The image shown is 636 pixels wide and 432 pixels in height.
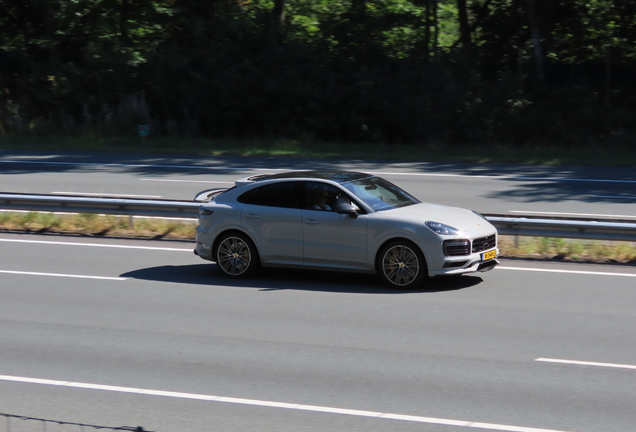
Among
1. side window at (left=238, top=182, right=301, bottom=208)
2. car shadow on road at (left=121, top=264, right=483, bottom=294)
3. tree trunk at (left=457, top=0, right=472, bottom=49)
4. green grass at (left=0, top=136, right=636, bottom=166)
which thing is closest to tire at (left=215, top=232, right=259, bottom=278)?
car shadow on road at (left=121, top=264, right=483, bottom=294)

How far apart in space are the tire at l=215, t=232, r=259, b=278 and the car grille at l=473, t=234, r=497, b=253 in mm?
2972

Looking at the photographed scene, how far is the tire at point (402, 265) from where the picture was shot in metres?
10.1

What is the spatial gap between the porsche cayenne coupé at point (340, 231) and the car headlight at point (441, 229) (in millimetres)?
12

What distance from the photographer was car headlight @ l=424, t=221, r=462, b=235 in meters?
9.98

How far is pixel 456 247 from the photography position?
32.7 ft

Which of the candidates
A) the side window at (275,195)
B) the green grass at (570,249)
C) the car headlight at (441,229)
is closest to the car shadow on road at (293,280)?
the car headlight at (441,229)

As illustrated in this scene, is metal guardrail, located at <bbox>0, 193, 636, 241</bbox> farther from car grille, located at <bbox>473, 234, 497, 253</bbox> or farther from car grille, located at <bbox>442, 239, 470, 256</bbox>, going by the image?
car grille, located at <bbox>442, 239, 470, 256</bbox>

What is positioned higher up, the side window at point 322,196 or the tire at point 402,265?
the side window at point 322,196

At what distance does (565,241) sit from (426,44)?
2338 cm

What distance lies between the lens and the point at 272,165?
2389cm

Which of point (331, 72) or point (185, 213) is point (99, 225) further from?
point (331, 72)

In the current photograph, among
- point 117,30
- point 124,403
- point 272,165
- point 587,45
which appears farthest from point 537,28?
point 124,403

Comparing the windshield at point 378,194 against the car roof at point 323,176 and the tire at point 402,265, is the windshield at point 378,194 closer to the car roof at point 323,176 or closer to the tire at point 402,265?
the car roof at point 323,176

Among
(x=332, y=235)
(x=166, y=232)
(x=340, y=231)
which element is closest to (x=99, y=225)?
(x=166, y=232)
